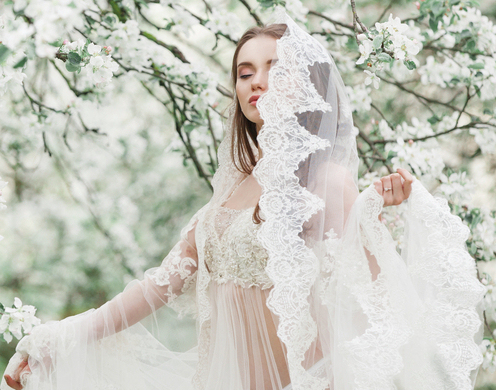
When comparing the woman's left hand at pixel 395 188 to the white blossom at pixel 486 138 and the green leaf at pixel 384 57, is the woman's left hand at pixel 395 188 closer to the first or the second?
the green leaf at pixel 384 57

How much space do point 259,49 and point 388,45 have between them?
33cm

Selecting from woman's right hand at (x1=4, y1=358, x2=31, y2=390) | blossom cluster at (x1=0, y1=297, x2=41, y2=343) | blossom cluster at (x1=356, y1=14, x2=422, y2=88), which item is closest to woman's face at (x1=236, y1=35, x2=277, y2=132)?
blossom cluster at (x1=356, y1=14, x2=422, y2=88)

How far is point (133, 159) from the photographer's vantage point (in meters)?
3.95

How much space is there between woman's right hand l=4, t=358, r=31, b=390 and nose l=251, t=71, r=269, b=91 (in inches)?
36.4

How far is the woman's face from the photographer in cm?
150

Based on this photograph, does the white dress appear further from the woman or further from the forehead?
the forehead

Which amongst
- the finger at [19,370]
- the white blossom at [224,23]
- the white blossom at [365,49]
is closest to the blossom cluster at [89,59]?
the white blossom at [365,49]

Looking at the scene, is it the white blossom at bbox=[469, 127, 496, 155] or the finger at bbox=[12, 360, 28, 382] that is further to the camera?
the white blossom at bbox=[469, 127, 496, 155]

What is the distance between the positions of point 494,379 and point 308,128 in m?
3.00

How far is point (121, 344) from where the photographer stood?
1596mm

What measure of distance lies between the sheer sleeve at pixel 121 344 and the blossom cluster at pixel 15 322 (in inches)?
1.2

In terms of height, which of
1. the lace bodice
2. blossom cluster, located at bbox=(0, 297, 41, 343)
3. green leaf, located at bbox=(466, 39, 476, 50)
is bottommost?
blossom cluster, located at bbox=(0, 297, 41, 343)

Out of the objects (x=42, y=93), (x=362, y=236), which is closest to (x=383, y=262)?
(x=362, y=236)

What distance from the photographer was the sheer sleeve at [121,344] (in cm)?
151
